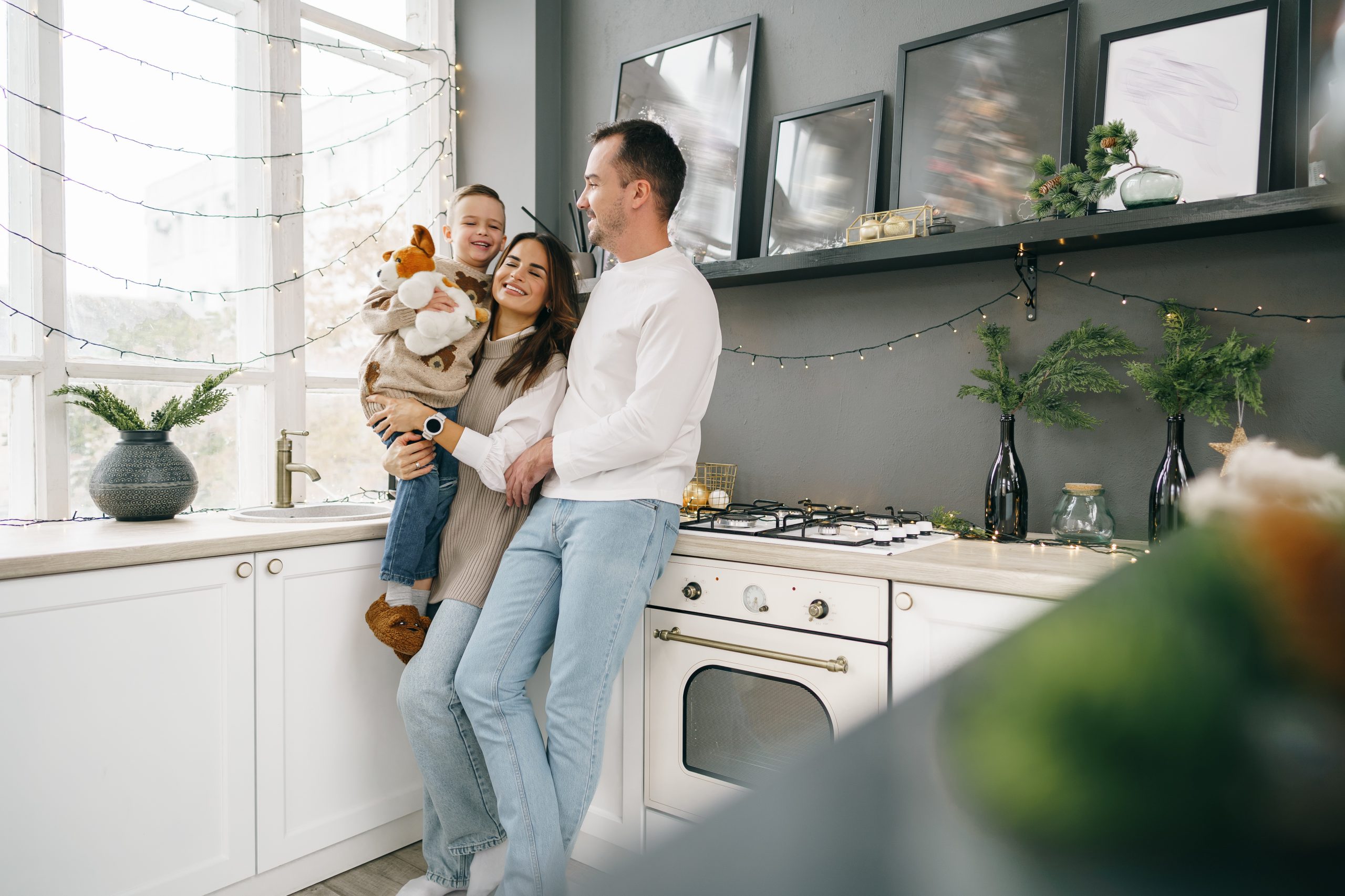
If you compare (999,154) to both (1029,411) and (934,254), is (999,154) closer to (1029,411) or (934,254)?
(934,254)

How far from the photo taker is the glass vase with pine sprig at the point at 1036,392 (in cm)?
193

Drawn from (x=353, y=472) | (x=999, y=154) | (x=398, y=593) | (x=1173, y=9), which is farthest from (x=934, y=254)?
(x=353, y=472)

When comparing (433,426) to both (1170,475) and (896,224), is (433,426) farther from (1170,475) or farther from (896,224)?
(1170,475)

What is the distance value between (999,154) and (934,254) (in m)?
0.32

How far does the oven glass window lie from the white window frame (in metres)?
1.61

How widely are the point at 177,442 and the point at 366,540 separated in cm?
91

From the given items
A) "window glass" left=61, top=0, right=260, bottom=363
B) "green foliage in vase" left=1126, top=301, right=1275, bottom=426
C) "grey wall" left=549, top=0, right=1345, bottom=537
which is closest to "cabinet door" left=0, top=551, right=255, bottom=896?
"window glass" left=61, top=0, right=260, bottom=363

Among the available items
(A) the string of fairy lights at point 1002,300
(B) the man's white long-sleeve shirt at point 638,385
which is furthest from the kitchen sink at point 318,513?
(A) the string of fairy lights at point 1002,300

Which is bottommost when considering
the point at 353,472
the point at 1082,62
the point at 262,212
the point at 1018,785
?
the point at 353,472

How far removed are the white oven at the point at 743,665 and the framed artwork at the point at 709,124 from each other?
1158 millimetres

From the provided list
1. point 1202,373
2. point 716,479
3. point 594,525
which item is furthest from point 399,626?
point 1202,373

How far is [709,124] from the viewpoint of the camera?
8.89 feet

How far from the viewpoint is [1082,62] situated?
2057 millimetres

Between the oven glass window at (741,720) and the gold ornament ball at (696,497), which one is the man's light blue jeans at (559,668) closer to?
the oven glass window at (741,720)
